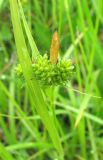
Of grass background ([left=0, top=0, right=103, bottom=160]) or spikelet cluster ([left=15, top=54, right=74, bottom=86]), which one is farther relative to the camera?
grass background ([left=0, top=0, right=103, bottom=160])

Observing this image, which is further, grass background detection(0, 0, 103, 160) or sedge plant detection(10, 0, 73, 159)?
grass background detection(0, 0, 103, 160)

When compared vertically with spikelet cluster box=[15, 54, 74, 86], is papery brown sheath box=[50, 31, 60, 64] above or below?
above

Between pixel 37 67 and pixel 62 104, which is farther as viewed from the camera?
pixel 62 104

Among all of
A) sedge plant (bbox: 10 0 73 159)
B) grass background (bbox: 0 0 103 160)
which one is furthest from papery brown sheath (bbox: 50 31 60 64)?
grass background (bbox: 0 0 103 160)

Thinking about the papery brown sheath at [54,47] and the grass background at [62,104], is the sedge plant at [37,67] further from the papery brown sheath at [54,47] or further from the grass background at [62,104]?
the grass background at [62,104]

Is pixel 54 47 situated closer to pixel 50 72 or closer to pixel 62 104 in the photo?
pixel 50 72

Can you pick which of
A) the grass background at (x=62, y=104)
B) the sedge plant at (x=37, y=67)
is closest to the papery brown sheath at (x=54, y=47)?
the sedge plant at (x=37, y=67)

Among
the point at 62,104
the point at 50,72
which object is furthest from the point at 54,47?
the point at 62,104

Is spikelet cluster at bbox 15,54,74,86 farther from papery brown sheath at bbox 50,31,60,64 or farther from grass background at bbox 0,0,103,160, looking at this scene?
grass background at bbox 0,0,103,160

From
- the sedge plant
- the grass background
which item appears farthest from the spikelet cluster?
the grass background

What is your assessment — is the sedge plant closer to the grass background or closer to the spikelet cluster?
the spikelet cluster

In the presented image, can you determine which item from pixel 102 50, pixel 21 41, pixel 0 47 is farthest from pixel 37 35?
pixel 21 41
